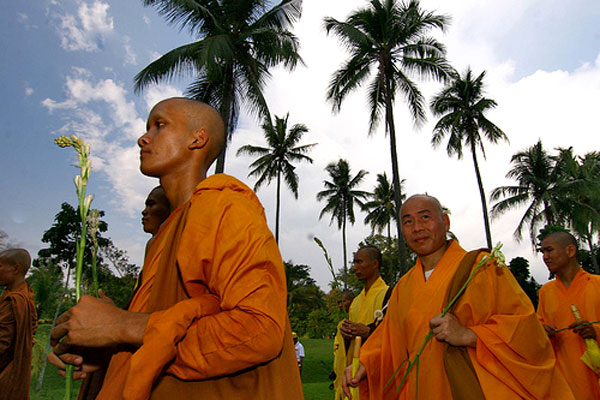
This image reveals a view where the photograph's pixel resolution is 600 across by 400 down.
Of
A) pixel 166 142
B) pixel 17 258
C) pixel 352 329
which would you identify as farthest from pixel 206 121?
pixel 17 258

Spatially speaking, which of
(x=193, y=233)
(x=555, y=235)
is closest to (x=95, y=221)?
(x=193, y=233)

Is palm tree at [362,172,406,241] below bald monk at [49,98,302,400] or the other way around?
the other way around

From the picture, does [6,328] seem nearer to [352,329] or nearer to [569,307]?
[352,329]

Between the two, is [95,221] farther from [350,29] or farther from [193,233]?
[350,29]

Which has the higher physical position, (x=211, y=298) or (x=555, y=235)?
(x=555, y=235)

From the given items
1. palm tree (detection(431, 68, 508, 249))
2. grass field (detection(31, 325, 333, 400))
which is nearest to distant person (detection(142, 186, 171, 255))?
grass field (detection(31, 325, 333, 400))

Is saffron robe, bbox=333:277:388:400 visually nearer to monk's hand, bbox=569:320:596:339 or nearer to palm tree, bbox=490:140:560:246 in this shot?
monk's hand, bbox=569:320:596:339

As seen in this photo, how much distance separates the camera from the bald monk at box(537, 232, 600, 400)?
15.8ft

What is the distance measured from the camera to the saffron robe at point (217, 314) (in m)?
1.24

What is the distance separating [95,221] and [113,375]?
2.01ft

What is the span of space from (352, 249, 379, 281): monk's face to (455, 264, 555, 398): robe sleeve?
3.22m

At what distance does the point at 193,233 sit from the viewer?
140 centimetres

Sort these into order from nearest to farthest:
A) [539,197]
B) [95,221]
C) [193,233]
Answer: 1. [95,221]
2. [193,233]
3. [539,197]

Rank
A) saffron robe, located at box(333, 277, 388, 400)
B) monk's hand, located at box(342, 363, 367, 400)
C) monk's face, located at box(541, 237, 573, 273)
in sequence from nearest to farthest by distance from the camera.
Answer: monk's hand, located at box(342, 363, 367, 400) < monk's face, located at box(541, 237, 573, 273) < saffron robe, located at box(333, 277, 388, 400)
